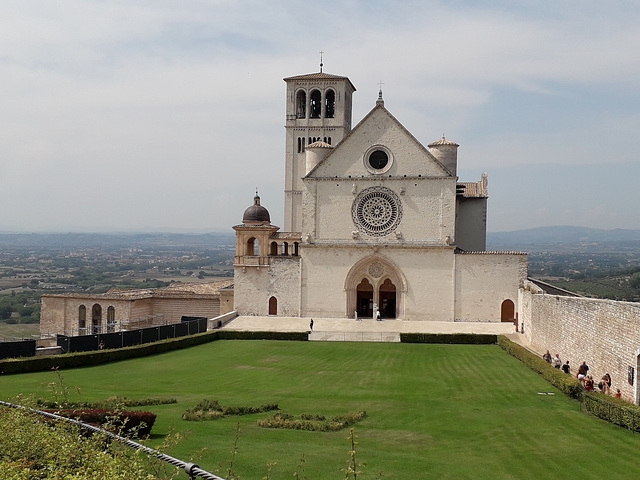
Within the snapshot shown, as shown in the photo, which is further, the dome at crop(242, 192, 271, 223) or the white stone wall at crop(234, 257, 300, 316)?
the dome at crop(242, 192, 271, 223)

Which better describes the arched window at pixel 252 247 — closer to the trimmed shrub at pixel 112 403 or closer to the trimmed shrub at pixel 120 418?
the trimmed shrub at pixel 112 403

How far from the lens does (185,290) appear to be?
55.0 m

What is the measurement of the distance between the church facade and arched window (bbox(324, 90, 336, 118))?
11.3 meters

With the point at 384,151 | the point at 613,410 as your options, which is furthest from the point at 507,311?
the point at 613,410

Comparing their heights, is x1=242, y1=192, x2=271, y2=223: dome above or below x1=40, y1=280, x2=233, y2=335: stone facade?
above

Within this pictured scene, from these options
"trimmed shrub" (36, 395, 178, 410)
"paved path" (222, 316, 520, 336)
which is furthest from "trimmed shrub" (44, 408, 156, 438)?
"paved path" (222, 316, 520, 336)

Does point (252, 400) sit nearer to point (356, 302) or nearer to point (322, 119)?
point (356, 302)

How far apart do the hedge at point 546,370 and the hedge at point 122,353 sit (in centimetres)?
1312

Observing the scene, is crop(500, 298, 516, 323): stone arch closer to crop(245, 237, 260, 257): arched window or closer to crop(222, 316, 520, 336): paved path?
crop(222, 316, 520, 336): paved path

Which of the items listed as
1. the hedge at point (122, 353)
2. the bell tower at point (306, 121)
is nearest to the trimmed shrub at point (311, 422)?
the hedge at point (122, 353)

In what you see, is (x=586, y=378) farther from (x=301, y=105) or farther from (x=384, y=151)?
(x=301, y=105)

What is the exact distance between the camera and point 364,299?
4925cm

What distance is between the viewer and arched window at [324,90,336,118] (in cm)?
5953

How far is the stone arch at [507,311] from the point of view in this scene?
45.2 m
